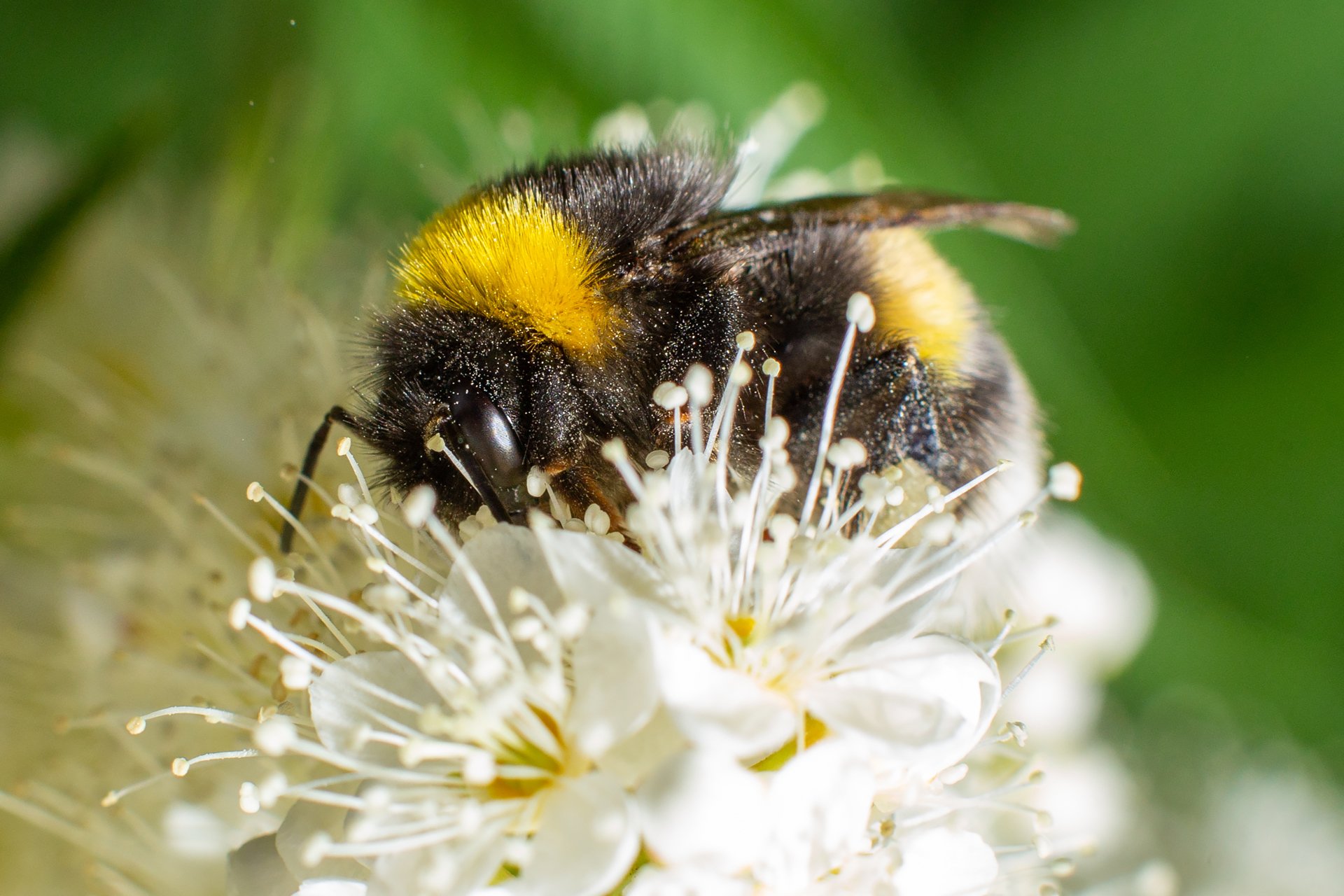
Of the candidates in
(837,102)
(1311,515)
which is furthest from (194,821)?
(1311,515)

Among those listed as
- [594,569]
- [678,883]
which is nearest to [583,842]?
A: [678,883]

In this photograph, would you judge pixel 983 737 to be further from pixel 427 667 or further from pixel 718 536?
pixel 427 667

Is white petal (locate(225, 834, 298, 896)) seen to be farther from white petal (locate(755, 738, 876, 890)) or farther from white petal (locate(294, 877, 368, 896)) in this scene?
white petal (locate(755, 738, 876, 890))

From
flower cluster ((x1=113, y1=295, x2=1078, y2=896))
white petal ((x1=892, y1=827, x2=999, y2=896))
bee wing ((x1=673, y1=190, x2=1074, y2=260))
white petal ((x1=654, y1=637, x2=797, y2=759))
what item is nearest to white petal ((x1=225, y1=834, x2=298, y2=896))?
flower cluster ((x1=113, y1=295, x2=1078, y2=896))

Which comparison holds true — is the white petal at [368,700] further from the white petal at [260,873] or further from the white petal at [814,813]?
the white petal at [814,813]

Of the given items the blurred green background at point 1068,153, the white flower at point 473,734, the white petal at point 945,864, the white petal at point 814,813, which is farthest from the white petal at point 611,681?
the blurred green background at point 1068,153

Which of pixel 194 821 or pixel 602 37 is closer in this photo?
pixel 194 821
